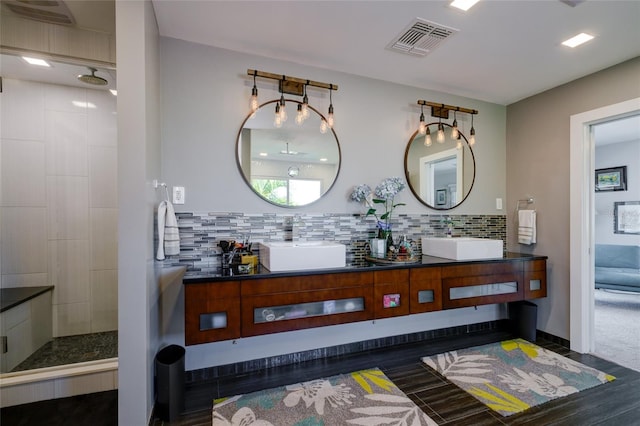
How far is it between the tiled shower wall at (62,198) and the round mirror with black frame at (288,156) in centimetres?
134

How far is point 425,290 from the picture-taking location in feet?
7.76

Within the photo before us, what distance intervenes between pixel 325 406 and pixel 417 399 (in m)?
0.62

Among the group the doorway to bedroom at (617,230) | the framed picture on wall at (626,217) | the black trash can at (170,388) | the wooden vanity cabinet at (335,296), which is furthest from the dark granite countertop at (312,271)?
the framed picture on wall at (626,217)

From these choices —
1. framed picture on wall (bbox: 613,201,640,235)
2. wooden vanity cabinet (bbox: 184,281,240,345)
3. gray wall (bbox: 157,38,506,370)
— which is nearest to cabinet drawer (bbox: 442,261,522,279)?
gray wall (bbox: 157,38,506,370)

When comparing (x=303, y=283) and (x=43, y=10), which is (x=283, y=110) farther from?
(x=43, y=10)

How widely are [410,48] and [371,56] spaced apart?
31 cm

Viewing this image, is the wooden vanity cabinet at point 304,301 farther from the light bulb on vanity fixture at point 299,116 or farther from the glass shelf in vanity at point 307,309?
the light bulb on vanity fixture at point 299,116

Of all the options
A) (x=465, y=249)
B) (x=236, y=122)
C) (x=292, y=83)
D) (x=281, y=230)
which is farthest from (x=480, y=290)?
(x=236, y=122)

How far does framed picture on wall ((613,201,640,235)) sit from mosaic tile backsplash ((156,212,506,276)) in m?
4.02

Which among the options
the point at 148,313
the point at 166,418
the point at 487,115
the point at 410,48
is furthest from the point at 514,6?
the point at 166,418

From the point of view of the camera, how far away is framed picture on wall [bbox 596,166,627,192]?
508 centimetres

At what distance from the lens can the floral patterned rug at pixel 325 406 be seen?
69.9 inches

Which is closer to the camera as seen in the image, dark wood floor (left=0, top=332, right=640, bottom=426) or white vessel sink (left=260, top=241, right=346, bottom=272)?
dark wood floor (left=0, top=332, right=640, bottom=426)

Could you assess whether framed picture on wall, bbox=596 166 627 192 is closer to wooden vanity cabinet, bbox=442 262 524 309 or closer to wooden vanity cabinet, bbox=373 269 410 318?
wooden vanity cabinet, bbox=442 262 524 309
